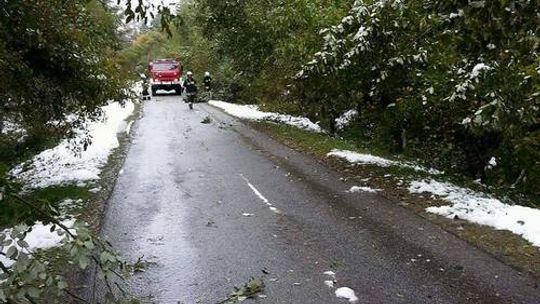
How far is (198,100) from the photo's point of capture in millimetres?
37375

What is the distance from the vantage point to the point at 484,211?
29.8 feet

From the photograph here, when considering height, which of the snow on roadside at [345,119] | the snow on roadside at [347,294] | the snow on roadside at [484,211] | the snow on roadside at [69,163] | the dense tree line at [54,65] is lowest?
the snow on roadside at [69,163]

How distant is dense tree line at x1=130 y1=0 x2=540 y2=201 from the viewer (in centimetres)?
519

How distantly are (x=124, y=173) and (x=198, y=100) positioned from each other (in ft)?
79.5

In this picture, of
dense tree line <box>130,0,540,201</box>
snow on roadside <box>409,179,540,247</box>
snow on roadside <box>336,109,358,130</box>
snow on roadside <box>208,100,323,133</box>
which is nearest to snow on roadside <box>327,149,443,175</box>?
dense tree line <box>130,0,540,201</box>

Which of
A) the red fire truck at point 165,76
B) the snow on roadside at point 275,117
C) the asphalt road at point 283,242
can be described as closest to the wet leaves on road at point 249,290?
the asphalt road at point 283,242

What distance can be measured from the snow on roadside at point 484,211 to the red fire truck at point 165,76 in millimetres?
34324

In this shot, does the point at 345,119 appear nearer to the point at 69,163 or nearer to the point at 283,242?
the point at 69,163

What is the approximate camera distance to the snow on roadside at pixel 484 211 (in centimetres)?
815

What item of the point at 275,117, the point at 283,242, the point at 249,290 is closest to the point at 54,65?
the point at 283,242

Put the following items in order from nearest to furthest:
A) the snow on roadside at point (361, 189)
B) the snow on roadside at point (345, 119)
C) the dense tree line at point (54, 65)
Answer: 1. the dense tree line at point (54, 65)
2. the snow on roadside at point (361, 189)
3. the snow on roadside at point (345, 119)

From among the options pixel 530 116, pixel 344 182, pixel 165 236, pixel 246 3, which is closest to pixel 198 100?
→ pixel 246 3

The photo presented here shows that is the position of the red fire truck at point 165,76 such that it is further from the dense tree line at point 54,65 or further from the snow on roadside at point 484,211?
the snow on roadside at point 484,211

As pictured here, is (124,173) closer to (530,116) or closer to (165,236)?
(165,236)
